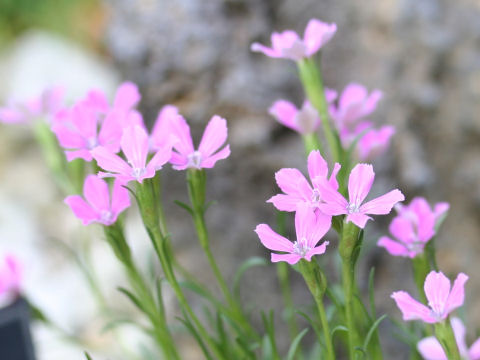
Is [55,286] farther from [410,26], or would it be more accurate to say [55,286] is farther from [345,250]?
[345,250]

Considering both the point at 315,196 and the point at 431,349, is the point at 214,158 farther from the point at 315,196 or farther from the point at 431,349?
the point at 431,349

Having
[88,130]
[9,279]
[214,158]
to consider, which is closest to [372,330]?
[214,158]

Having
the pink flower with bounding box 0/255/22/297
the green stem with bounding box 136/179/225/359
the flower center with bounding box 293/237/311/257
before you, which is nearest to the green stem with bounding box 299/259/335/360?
the flower center with bounding box 293/237/311/257

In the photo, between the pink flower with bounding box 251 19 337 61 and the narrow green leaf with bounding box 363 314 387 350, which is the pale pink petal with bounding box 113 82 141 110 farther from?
the narrow green leaf with bounding box 363 314 387 350

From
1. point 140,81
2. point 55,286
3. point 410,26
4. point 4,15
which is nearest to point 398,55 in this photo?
point 410,26

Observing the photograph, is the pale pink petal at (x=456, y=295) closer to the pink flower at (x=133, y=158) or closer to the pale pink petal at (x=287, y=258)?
the pale pink petal at (x=287, y=258)
